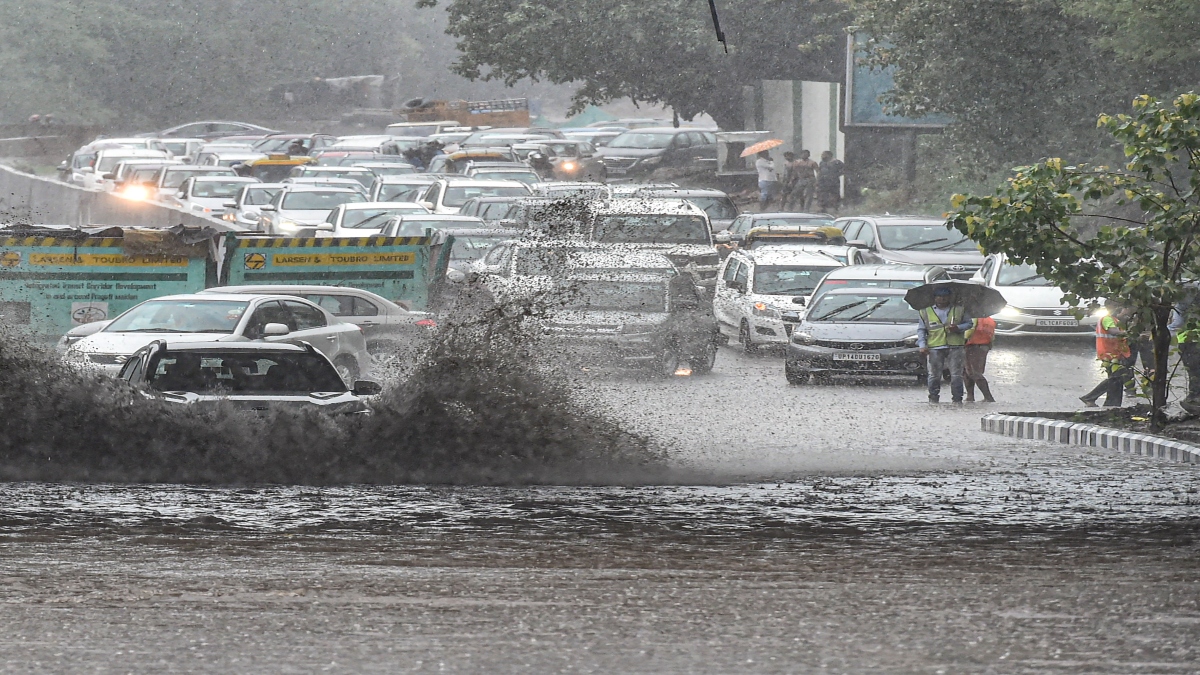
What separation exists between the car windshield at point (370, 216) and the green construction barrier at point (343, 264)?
7.41 metres

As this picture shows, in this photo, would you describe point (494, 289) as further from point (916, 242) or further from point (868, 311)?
point (916, 242)

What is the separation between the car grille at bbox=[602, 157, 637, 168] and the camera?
50594mm

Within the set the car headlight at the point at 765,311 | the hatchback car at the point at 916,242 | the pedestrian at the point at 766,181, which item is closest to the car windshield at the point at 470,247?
the car headlight at the point at 765,311

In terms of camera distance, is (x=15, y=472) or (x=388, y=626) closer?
(x=388, y=626)

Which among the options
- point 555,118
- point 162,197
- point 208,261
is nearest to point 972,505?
point 208,261

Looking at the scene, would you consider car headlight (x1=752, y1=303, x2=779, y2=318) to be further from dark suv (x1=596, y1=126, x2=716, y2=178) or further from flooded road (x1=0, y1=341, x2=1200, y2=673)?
dark suv (x1=596, y1=126, x2=716, y2=178)

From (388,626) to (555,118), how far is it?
3617 inches

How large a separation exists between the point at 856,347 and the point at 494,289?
4.46 meters

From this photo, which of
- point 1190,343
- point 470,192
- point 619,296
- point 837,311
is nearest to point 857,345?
point 837,311

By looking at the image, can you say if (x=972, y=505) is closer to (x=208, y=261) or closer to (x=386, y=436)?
(x=386, y=436)

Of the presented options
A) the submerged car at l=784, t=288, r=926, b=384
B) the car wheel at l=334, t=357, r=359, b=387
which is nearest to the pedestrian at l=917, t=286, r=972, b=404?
the submerged car at l=784, t=288, r=926, b=384

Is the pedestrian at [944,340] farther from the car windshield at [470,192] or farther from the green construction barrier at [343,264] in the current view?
the car windshield at [470,192]

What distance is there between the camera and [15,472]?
545 inches

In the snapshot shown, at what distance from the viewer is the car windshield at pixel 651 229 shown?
92.3 ft
